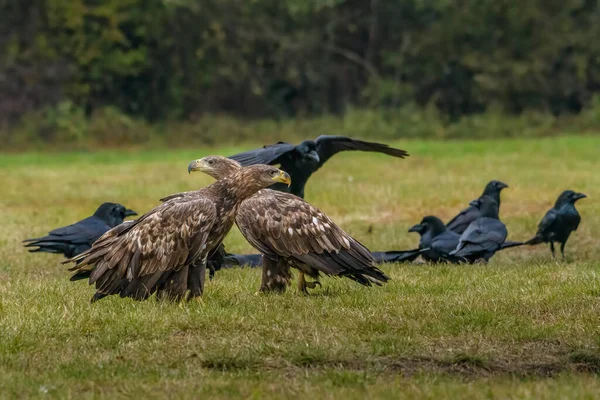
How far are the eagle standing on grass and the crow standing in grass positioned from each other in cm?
325

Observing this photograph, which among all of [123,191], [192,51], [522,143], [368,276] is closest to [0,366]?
[368,276]

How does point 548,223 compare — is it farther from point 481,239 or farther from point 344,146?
point 344,146

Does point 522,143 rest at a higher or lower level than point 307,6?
lower

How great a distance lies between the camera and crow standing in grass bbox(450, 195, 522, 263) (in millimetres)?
10445

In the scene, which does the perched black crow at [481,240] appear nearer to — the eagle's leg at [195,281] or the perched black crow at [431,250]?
the perched black crow at [431,250]

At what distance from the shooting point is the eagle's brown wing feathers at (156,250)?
24.6ft

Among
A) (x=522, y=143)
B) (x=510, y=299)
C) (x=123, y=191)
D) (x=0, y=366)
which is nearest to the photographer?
(x=0, y=366)

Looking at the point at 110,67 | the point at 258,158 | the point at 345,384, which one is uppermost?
the point at 110,67

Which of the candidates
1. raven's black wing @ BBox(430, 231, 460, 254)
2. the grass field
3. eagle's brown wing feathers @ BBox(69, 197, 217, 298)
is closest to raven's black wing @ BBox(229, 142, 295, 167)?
the grass field

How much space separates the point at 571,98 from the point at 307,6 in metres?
11.6

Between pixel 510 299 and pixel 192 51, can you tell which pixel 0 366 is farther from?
pixel 192 51

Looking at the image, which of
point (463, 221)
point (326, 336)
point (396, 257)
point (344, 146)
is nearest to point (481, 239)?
point (396, 257)

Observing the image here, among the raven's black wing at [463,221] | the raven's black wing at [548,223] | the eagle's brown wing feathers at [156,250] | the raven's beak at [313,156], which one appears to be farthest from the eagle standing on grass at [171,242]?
the raven's black wing at [463,221]

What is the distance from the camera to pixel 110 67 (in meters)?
44.8
